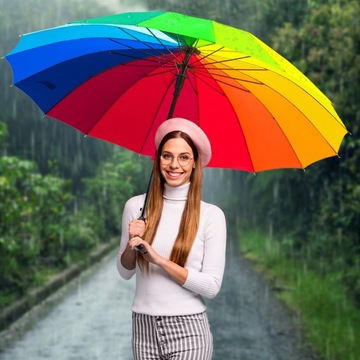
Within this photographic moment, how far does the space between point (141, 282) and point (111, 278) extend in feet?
42.3

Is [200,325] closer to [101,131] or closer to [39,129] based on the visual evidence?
[101,131]

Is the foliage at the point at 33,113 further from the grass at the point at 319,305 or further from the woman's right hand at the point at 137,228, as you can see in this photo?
the woman's right hand at the point at 137,228

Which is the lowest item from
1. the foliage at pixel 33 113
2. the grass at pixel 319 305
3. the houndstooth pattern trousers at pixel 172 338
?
the grass at pixel 319 305

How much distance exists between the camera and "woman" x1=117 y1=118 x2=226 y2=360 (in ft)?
10.8

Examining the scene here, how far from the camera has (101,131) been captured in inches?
171

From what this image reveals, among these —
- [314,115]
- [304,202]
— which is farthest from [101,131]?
[304,202]

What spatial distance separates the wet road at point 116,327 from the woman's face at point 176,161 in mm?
5115

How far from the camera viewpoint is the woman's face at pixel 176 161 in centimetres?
345

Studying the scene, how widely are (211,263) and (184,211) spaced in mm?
237

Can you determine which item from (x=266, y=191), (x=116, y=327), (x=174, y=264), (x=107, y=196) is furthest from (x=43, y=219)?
(x=174, y=264)

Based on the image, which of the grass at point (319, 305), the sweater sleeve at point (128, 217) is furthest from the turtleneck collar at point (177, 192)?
the grass at point (319, 305)

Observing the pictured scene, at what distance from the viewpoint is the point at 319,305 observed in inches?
460

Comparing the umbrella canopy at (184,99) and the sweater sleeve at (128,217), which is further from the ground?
the umbrella canopy at (184,99)

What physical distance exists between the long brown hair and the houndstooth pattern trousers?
22 centimetres
